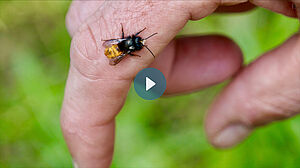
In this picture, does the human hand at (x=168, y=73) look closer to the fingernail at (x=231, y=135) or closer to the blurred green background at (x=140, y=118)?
the fingernail at (x=231, y=135)

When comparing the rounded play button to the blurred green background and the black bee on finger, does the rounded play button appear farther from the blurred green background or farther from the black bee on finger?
the blurred green background

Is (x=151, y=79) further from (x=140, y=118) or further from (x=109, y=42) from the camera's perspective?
(x=140, y=118)

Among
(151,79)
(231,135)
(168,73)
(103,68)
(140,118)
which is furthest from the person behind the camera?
(140,118)

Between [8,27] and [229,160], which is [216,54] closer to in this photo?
[229,160]

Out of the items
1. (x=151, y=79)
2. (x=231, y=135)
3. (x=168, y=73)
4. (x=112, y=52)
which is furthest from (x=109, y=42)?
(x=231, y=135)

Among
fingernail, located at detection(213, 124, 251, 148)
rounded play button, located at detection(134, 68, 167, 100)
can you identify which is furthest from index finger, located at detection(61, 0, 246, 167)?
fingernail, located at detection(213, 124, 251, 148)
